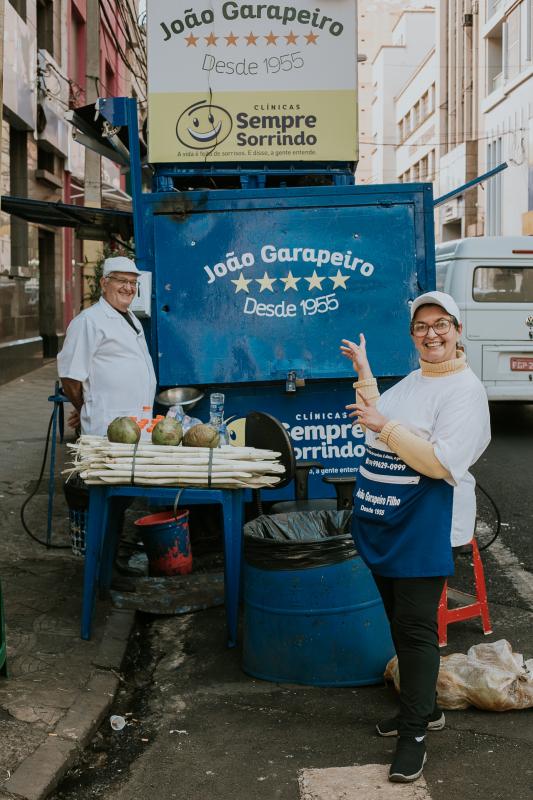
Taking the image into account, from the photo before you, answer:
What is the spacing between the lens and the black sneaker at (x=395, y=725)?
4.19 meters

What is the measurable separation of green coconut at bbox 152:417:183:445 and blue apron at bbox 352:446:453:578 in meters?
1.65

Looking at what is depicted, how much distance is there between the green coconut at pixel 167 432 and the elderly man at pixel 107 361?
0.92 m

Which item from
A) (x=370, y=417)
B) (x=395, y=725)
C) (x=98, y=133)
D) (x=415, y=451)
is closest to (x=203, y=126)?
(x=98, y=133)

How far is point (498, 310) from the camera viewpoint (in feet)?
41.7

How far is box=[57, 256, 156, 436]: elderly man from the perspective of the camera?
6125mm

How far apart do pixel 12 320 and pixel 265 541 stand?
1354 centimetres

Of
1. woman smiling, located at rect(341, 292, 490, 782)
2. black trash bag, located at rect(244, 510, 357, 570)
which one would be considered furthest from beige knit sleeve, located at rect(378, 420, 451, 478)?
black trash bag, located at rect(244, 510, 357, 570)

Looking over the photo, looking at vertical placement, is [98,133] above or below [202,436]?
above

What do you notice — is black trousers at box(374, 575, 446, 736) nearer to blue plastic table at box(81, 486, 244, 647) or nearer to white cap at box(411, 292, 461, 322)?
white cap at box(411, 292, 461, 322)

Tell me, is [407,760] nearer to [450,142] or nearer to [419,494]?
[419,494]

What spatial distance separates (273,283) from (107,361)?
1.31 metres

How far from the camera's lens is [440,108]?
5109cm

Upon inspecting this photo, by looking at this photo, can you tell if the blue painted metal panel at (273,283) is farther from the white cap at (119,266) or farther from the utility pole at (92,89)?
the utility pole at (92,89)

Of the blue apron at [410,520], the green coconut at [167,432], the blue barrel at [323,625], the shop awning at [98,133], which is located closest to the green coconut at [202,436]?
the green coconut at [167,432]
